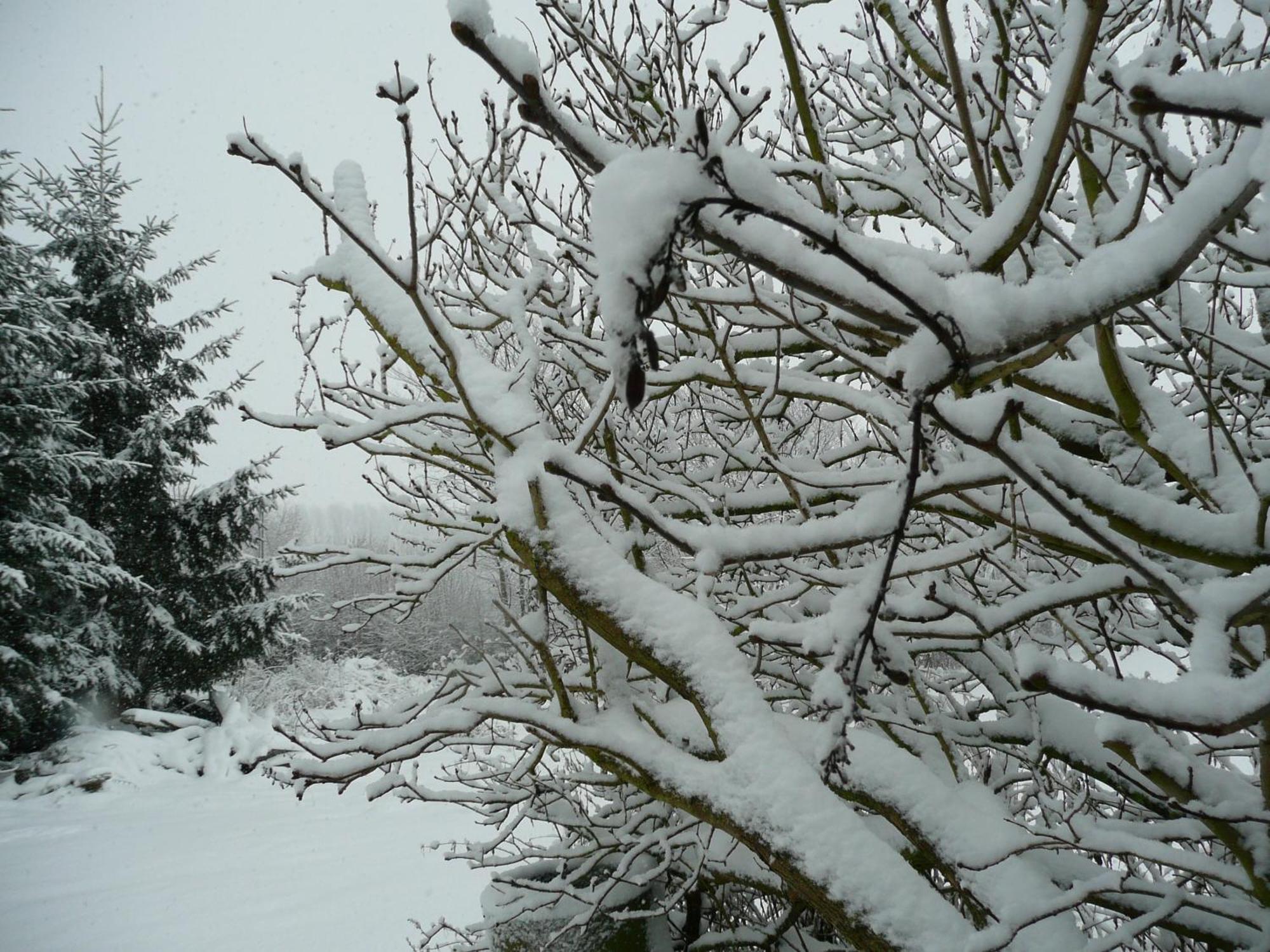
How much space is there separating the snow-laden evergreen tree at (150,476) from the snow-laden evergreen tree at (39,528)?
762mm

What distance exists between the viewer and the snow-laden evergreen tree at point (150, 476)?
12.1 meters

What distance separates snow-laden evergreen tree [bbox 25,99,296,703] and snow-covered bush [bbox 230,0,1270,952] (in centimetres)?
1123

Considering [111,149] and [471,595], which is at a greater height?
[111,149]

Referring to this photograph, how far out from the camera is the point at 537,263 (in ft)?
9.20

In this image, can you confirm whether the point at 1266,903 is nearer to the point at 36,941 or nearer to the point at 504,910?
the point at 504,910

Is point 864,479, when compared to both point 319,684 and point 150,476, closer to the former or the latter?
point 150,476

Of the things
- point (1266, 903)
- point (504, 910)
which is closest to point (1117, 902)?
point (1266, 903)

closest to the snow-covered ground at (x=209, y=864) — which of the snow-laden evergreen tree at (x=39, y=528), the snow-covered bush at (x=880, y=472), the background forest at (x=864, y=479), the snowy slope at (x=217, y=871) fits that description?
the snowy slope at (x=217, y=871)

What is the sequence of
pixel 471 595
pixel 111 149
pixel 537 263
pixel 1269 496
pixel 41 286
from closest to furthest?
pixel 1269 496 → pixel 537 263 → pixel 41 286 → pixel 111 149 → pixel 471 595

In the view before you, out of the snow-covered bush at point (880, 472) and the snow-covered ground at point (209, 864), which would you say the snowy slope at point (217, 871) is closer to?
the snow-covered ground at point (209, 864)

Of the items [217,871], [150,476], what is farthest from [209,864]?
[150,476]

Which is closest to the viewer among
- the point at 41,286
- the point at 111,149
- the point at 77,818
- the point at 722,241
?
the point at 722,241

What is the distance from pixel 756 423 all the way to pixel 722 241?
1.34 meters

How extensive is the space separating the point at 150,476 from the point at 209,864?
762 centimetres
